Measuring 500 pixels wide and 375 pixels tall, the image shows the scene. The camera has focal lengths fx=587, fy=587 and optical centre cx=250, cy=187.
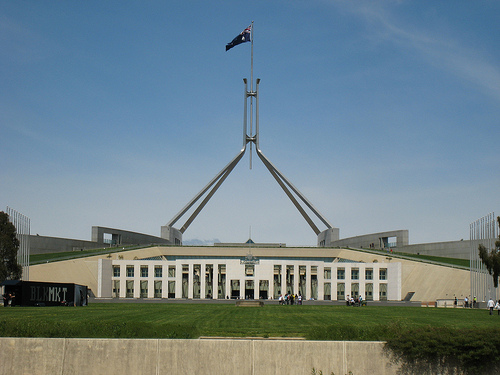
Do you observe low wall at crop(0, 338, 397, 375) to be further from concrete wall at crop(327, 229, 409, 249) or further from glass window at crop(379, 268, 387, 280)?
concrete wall at crop(327, 229, 409, 249)

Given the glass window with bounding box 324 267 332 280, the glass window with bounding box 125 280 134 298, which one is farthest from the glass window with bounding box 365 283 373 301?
the glass window with bounding box 125 280 134 298

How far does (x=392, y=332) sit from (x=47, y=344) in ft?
20.0

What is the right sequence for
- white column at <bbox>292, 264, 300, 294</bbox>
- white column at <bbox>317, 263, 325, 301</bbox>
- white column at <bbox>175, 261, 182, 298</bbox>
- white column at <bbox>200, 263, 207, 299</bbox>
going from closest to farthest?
white column at <bbox>292, 264, 300, 294</bbox>, white column at <bbox>317, 263, 325, 301</bbox>, white column at <bbox>200, 263, 207, 299</bbox>, white column at <bbox>175, 261, 182, 298</bbox>

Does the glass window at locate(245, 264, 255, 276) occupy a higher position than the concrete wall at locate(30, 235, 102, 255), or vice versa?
the concrete wall at locate(30, 235, 102, 255)

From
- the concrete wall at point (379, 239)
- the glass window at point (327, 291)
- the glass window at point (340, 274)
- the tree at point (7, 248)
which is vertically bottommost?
the glass window at point (327, 291)

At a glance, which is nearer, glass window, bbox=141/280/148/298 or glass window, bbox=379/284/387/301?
glass window, bbox=379/284/387/301

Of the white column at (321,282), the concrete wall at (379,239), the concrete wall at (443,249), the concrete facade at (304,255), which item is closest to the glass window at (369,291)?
the concrete facade at (304,255)

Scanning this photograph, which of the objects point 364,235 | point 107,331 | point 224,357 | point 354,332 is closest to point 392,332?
point 354,332

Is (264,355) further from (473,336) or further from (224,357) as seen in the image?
(473,336)

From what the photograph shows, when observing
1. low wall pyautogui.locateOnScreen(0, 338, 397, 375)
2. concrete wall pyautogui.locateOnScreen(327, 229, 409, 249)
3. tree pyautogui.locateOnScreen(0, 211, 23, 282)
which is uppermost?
concrete wall pyautogui.locateOnScreen(327, 229, 409, 249)

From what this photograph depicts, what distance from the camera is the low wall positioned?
998cm

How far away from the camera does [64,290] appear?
33.5m

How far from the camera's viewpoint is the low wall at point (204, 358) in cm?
998

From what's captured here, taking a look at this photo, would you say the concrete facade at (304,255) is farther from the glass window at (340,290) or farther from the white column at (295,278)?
the white column at (295,278)
